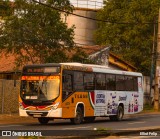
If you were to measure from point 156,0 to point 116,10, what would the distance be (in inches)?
218

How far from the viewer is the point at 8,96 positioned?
34062 mm

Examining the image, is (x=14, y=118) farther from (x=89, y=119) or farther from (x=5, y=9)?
(x=5, y=9)

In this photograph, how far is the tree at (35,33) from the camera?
32688 mm

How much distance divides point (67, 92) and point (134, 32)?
3104cm

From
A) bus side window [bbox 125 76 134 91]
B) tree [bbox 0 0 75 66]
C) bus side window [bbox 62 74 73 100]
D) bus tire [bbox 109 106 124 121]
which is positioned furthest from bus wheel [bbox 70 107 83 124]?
tree [bbox 0 0 75 66]

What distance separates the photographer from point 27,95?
26.0 metres

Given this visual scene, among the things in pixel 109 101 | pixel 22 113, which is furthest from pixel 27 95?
pixel 109 101

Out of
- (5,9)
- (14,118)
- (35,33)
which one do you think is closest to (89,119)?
(14,118)

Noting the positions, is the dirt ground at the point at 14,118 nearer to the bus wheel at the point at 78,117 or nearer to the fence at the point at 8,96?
the fence at the point at 8,96

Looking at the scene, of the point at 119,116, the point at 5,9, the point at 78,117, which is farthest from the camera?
the point at 5,9

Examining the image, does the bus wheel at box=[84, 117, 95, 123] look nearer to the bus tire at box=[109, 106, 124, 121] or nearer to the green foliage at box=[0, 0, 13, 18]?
the bus tire at box=[109, 106, 124, 121]

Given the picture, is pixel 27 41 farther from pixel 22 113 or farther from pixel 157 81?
pixel 157 81

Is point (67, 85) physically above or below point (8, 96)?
above

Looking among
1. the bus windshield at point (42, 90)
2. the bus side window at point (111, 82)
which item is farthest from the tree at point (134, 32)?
the bus windshield at point (42, 90)
